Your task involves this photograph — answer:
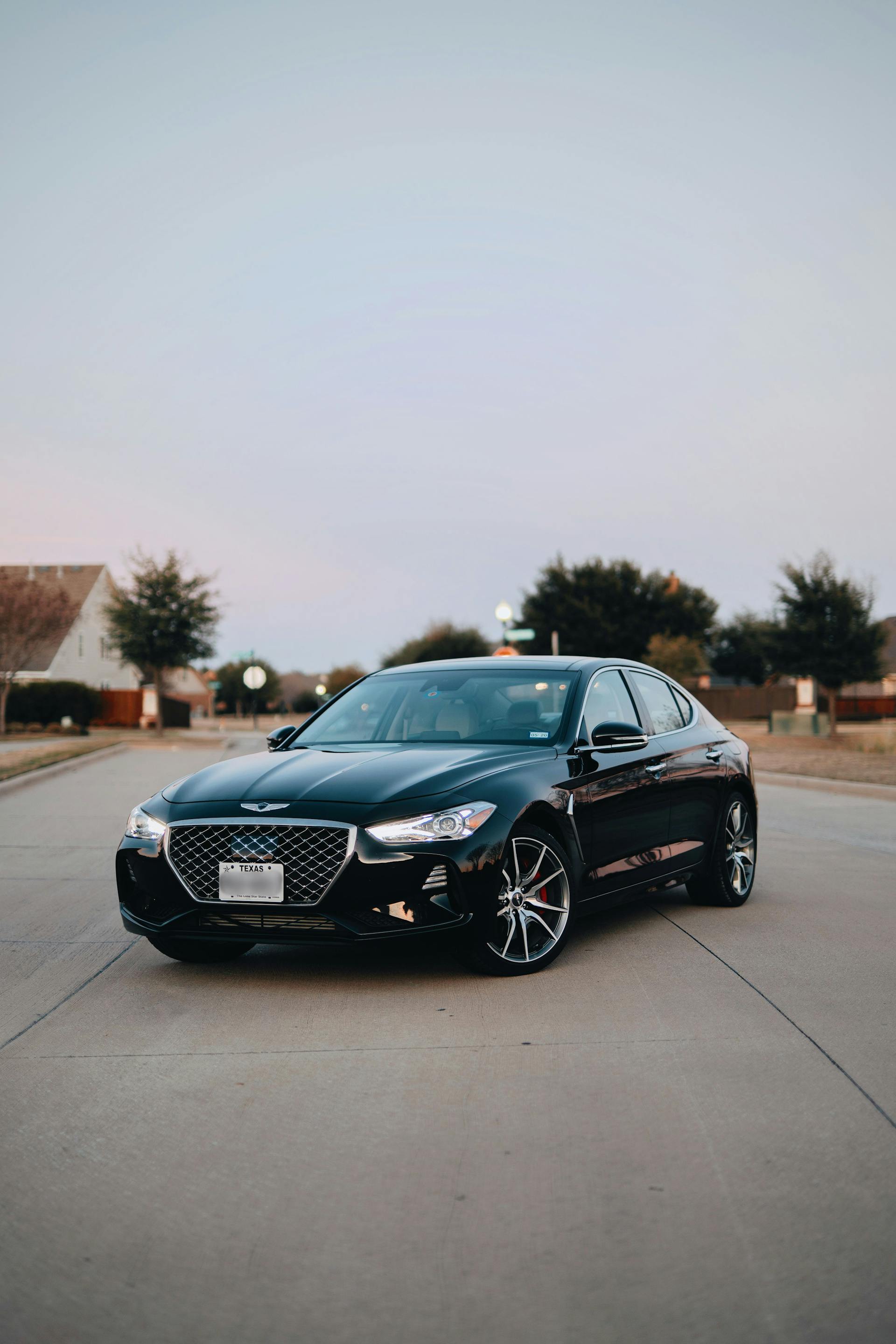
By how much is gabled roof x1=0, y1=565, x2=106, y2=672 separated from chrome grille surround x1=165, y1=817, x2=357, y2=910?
170 feet

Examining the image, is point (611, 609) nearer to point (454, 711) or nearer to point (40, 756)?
point (40, 756)

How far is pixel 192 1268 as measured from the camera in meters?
2.94

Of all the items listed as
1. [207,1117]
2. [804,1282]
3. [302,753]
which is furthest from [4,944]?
[804,1282]

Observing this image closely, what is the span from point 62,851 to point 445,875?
640 cm

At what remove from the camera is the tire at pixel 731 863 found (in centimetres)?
774

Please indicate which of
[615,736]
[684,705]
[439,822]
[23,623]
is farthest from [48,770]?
[23,623]

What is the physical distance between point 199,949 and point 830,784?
13.9 metres

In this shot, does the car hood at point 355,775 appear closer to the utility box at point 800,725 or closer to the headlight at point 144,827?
the headlight at point 144,827

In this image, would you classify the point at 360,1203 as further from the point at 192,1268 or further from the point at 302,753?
the point at 302,753

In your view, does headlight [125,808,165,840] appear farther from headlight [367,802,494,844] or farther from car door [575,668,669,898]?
car door [575,668,669,898]

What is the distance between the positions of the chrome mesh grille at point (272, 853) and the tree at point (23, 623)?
113 feet

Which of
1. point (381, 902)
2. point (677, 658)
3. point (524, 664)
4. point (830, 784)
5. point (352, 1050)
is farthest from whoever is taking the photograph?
point (677, 658)

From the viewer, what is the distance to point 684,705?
820cm

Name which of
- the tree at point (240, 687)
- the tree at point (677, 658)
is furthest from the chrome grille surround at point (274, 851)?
the tree at point (240, 687)
